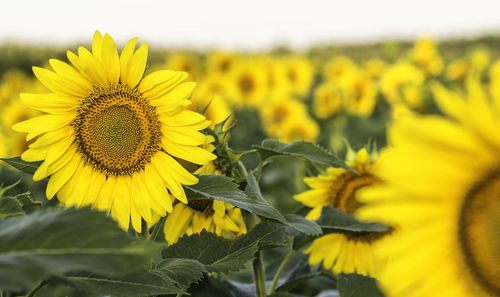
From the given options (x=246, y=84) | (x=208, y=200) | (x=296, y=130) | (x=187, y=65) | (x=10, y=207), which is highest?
(x=10, y=207)

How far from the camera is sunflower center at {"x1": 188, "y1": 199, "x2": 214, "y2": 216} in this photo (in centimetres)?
121

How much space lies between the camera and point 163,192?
105cm

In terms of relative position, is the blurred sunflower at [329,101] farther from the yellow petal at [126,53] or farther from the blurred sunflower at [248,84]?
the yellow petal at [126,53]

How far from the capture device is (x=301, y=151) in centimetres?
113

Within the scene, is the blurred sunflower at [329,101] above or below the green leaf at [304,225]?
below

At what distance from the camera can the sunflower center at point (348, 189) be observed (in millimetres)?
1323

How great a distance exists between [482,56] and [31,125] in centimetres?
554


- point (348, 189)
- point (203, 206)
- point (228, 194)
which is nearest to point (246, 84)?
point (348, 189)

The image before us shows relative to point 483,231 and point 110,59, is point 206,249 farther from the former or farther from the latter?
point 483,231

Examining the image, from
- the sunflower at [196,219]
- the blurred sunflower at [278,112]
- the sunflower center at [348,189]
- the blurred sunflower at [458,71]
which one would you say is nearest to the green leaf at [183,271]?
the sunflower at [196,219]

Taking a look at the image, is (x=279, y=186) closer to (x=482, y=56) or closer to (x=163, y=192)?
(x=482, y=56)

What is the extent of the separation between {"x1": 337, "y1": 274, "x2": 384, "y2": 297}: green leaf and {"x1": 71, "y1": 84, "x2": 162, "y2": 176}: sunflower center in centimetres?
43

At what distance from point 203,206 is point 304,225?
0.91ft

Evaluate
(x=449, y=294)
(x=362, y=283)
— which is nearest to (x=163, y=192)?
(x=362, y=283)
